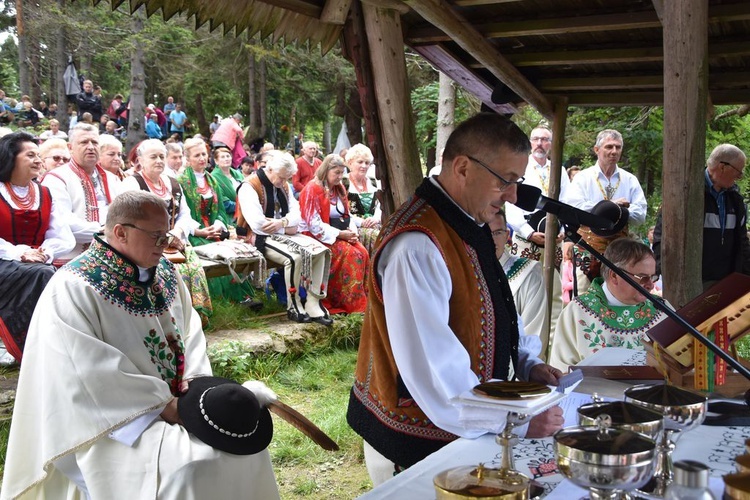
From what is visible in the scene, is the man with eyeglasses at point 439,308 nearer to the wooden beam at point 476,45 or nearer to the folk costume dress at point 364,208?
the wooden beam at point 476,45

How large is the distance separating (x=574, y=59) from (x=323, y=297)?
11.7 ft

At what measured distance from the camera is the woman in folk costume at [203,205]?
23.5ft

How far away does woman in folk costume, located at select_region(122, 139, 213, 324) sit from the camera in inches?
241

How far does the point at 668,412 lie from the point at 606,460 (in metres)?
0.53

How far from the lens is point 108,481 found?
8.98 ft

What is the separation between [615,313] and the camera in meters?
3.60

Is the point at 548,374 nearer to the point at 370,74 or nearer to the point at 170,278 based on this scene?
the point at 170,278

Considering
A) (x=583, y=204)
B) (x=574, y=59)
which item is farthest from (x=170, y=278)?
(x=583, y=204)

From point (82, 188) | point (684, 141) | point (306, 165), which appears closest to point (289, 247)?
point (82, 188)

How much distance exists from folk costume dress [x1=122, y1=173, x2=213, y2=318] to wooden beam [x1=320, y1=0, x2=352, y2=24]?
2658 millimetres

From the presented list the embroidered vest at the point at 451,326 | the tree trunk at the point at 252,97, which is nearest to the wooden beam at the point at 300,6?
the embroidered vest at the point at 451,326

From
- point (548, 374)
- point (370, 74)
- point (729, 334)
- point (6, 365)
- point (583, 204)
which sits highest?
point (370, 74)

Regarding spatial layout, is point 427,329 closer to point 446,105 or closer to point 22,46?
point 446,105

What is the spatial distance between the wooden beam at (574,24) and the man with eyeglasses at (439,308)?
2.02 metres
